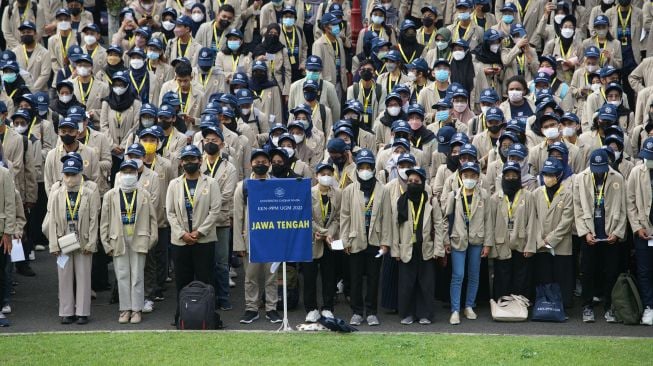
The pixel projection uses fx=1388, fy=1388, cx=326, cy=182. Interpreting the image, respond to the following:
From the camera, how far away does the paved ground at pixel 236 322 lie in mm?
21000

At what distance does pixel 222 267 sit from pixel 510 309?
15.3 feet

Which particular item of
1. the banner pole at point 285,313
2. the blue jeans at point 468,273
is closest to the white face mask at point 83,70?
the banner pole at point 285,313

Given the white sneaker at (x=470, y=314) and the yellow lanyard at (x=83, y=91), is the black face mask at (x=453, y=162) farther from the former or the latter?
the yellow lanyard at (x=83, y=91)

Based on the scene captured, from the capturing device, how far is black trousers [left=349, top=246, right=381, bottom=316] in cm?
2147

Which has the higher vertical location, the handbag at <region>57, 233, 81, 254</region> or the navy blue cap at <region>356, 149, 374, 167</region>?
the navy blue cap at <region>356, 149, 374, 167</region>

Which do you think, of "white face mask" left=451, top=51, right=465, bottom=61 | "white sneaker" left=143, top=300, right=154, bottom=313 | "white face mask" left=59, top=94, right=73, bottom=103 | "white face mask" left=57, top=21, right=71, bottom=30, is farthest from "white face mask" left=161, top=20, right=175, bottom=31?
"white sneaker" left=143, top=300, right=154, bottom=313

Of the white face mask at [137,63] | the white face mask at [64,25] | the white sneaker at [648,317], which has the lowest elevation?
the white sneaker at [648,317]

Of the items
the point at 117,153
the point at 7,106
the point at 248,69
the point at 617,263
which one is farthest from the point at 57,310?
the point at 617,263

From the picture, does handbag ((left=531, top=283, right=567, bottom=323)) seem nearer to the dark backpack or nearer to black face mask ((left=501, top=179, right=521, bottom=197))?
the dark backpack

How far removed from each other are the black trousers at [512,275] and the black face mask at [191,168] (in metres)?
4.94

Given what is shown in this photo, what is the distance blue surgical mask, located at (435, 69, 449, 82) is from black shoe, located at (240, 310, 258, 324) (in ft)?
22.0

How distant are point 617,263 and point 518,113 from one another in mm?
4133

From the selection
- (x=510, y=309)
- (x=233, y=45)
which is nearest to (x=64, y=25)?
(x=233, y=45)

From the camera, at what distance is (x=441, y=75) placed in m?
26.0
